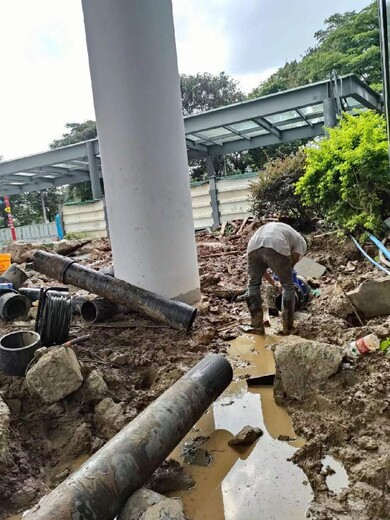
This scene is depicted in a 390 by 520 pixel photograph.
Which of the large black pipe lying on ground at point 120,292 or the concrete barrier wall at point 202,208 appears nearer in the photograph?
the large black pipe lying on ground at point 120,292

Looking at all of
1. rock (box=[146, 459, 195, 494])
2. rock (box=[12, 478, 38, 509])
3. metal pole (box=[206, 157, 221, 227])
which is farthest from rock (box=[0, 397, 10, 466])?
metal pole (box=[206, 157, 221, 227])

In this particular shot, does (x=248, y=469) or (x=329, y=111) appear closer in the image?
(x=248, y=469)

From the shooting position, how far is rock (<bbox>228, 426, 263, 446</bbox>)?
271cm

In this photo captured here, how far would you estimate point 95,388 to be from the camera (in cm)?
325

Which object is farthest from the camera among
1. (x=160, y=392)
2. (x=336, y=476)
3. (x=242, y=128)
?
(x=242, y=128)

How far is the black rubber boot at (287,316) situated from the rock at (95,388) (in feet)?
7.59

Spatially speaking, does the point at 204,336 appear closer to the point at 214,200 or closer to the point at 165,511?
the point at 165,511

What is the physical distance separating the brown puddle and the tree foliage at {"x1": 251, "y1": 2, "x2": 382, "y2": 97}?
1978 centimetres

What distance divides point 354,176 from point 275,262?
3203 mm

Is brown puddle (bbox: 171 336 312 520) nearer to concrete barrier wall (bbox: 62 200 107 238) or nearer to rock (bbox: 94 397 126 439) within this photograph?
rock (bbox: 94 397 126 439)

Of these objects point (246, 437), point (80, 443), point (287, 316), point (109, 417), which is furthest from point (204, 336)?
point (80, 443)

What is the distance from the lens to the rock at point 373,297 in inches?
178

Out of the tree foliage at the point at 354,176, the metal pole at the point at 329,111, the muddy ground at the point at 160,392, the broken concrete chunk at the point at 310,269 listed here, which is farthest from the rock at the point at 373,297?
the metal pole at the point at 329,111

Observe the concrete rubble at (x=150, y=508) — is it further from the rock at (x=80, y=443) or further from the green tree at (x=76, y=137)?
the green tree at (x=76, y=137)
